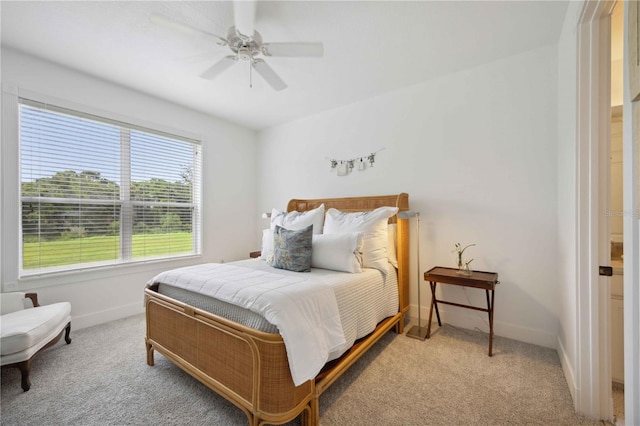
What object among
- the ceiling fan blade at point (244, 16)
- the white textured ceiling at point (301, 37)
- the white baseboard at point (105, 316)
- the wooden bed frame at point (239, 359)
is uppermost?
the white textured ceiling at point (301, 37)

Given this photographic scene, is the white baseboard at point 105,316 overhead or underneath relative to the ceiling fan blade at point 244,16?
underneath

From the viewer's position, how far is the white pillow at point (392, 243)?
2627 millimetres

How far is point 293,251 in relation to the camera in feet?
7.63

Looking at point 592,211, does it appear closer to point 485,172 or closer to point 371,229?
point 485,172

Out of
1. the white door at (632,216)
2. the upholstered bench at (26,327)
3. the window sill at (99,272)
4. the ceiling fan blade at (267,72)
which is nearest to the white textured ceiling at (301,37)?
the ceiling fan blade at (267,72)

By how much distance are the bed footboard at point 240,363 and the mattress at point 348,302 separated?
0.07 meters

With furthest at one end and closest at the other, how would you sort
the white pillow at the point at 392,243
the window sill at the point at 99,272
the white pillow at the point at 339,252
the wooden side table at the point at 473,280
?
the white pillow at the point at 392,243 < the window sill at the point at 99,272 < the white pillow at the point at 339,252 < the wooden side table at the point at 473,280

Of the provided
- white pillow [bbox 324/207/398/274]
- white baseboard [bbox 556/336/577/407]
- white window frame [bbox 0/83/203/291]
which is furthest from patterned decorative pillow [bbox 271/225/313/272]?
white window frame [bbox 0/83/203/291]

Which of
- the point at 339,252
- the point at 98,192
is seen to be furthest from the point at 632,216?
the point at 98,192

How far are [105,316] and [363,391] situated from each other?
2872mm

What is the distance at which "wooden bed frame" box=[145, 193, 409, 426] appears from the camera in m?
1.32

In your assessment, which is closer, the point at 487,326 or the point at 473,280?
the point at 473,280

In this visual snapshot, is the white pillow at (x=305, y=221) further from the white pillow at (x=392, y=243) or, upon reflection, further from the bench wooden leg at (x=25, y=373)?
the bench wooden leg at (x=25, y=373)

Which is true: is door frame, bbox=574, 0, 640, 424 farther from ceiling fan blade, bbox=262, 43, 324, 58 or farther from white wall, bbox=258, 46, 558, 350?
ceiling fan blade, bbox=262, 43, 324, 58
